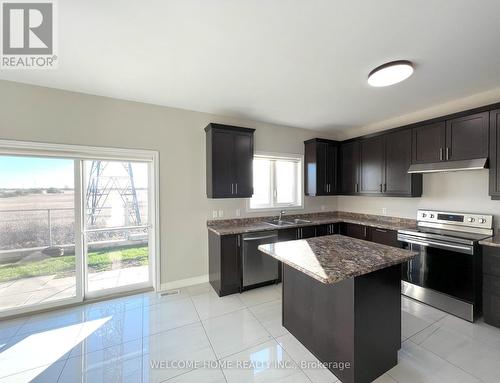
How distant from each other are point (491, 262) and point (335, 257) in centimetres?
204

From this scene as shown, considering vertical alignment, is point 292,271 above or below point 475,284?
above

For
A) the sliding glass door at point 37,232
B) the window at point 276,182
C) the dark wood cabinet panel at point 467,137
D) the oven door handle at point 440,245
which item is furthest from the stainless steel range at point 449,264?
the sliding glass door at point 37,232

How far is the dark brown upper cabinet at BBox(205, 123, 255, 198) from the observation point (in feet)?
10.6

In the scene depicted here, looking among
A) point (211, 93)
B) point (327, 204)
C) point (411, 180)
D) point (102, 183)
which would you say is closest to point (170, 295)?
point (102, 183)

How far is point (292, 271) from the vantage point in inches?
83.4

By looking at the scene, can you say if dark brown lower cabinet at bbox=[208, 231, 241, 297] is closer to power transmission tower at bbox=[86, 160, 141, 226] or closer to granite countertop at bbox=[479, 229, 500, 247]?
power transmission tower at bbox=[86, 160, 141, 226]

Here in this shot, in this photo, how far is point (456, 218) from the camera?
117 inches

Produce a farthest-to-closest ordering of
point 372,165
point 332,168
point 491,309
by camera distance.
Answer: point 332,168 < point 372,165 < point 491,309

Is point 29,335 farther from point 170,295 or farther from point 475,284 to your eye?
point 475,284

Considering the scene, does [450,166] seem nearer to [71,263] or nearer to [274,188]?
[274,188]

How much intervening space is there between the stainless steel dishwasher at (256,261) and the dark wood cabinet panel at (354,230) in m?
1.59

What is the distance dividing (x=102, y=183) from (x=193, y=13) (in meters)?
2.49

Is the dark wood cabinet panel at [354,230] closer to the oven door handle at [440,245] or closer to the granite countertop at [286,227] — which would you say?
the granite countertop at [286,227]

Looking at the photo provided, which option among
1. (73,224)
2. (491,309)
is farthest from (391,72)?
(73,224)
